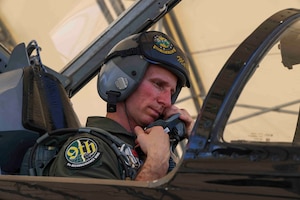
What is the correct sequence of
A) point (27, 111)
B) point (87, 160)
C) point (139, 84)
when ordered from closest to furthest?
point (87, 160), point (139, 84), point (27, 111)

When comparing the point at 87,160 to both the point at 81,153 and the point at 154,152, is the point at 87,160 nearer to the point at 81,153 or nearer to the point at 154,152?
the point at 81,153

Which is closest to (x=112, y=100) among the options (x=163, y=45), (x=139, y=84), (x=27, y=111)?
(x=139, y=84)

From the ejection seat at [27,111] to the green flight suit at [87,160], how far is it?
1.64 ft

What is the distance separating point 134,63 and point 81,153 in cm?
53

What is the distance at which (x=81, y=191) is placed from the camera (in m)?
1.66

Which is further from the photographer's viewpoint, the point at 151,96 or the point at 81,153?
the point at 151,96

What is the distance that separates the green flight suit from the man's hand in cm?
11

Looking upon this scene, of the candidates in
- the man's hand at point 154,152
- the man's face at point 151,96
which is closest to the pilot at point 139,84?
the man's face at point 151,96

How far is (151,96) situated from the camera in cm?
247

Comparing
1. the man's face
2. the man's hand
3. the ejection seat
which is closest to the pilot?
the man's face

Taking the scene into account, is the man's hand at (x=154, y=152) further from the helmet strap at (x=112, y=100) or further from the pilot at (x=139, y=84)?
the helmet strap at (x=112, y=100)

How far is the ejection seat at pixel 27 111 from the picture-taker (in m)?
2.62

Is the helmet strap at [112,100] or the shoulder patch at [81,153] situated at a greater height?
the shoulder patch at [81,153]

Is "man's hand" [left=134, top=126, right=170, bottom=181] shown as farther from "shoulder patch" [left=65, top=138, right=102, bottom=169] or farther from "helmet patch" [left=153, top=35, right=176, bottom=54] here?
"helmet patch" [left=153, top=35, right=176, bottom=54]
